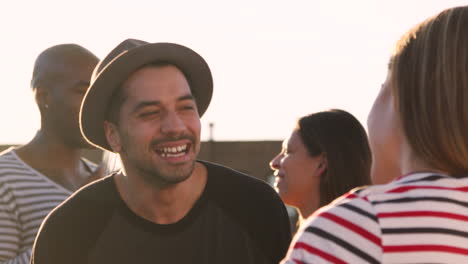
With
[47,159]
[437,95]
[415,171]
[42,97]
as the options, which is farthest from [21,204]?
[437,95]

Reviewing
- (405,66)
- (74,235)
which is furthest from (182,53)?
(405,66)

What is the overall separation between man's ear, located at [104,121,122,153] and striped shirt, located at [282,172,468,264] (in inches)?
100

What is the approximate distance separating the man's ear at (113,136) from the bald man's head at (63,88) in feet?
2.51

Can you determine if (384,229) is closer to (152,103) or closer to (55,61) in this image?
(152,103)

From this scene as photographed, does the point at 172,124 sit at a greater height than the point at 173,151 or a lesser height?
greater

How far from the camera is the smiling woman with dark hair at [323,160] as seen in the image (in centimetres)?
507

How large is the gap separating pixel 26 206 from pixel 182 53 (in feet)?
4.76

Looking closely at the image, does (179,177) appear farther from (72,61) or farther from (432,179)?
(432,179)

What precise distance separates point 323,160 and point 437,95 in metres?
3.26

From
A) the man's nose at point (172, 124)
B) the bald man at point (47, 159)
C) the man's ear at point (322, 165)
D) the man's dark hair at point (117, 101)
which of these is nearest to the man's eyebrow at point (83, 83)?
the bald man at point (47, 159)

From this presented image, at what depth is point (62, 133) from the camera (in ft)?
16.9

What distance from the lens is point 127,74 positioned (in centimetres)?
416

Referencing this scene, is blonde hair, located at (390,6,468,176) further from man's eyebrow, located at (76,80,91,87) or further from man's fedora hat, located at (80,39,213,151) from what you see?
man's eyebrow, located at (76,80,91,87)

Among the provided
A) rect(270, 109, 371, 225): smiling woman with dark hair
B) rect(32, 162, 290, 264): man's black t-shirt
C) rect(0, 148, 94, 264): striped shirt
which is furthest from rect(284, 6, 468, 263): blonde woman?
rect(0, 148, 94, 264): striped shirt
